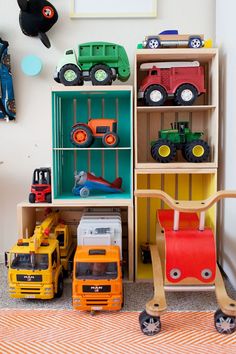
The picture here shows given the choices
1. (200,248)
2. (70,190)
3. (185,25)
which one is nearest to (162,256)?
(200,248)

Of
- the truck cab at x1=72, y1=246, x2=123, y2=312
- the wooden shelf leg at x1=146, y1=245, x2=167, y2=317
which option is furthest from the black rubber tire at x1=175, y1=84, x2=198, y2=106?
the truck cab at x1=72, y1=246, x2=123, y2=312

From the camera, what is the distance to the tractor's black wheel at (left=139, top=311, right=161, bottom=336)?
137cm

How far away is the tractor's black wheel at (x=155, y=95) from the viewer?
75.8 inches

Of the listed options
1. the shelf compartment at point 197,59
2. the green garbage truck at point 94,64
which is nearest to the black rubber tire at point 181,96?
the shelf compartment at point 197,59

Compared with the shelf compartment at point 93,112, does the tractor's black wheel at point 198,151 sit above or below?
below

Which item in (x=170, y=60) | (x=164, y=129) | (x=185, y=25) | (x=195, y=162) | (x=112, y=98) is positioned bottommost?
(x=195, y=162)

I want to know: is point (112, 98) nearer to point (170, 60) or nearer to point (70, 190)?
point (170, 60)

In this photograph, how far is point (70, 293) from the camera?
177cm

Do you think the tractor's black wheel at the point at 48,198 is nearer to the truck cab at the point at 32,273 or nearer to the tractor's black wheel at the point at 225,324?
the truck cab at the point at 32,273

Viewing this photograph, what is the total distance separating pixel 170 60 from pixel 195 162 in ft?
2.07

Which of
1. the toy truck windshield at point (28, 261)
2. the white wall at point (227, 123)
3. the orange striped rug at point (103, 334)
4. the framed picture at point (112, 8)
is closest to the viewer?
the orange striped rug at point (103, 334)

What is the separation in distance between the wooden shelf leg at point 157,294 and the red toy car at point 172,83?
828 millimetres

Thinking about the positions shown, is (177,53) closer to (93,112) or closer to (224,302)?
(93,112)

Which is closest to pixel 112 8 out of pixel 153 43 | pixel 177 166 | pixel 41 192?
pixel 153 43
